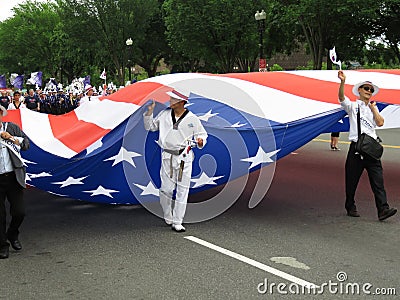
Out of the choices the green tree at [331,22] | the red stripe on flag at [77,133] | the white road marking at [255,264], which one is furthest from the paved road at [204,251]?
the green tree at [331,22]

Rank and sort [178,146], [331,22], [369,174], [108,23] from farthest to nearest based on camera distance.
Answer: [108,23] < [331,22] < [369,174] < [178,146]

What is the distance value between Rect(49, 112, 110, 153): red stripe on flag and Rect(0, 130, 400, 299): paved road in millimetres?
989

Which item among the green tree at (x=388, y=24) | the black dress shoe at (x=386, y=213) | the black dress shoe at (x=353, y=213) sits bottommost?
the black dress shoe at (x=353, y=213)

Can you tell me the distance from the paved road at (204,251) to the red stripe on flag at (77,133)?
3.24ft

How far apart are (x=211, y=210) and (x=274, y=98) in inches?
66.0

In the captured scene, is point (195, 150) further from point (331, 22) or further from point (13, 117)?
point (331, 22)

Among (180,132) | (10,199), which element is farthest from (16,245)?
(180,132)

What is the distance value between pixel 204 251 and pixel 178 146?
1240mm

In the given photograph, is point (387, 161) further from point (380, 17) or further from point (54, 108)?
point (380, 17)

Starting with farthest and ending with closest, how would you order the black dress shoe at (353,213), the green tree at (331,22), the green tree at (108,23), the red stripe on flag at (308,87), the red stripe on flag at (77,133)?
the green tree at (108,23)
the green tree at (331,22)
the red stripe on flag at (308,87)
the black dress shoe at (353,213)
the red stripe on flag at (77,133)

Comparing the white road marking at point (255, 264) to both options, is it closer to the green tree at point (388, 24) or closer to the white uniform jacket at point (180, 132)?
A: the white uniform jacket at point (180, 132)

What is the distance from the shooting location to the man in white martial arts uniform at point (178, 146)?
6020 millimetres

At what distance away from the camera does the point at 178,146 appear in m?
6.00

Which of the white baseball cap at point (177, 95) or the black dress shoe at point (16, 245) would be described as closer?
the black dress shoe at point (16, 245)
